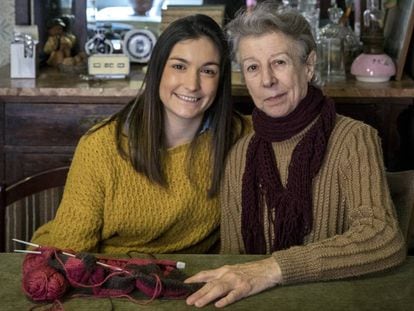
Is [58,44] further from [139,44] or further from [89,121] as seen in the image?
[89,121]

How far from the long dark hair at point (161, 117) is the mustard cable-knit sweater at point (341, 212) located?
6cm

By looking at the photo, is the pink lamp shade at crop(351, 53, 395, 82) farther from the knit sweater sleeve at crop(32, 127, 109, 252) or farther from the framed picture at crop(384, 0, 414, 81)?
the knit sweater sleeve at crop(32, 127, 109, 252)

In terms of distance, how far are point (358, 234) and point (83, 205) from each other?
0.66m

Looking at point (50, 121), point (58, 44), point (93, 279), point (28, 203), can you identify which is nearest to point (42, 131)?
point (50, 121)

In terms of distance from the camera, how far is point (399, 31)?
9.57 feet

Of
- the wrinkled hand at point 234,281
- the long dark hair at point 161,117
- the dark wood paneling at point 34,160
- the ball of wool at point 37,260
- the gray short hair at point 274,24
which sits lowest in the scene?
the dark wood paneling at point 34,160

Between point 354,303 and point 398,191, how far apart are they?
0.55 meters

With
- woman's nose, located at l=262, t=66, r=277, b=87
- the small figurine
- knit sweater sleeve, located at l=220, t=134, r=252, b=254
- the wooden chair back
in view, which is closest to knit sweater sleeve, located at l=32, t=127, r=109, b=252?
the wooden chair back

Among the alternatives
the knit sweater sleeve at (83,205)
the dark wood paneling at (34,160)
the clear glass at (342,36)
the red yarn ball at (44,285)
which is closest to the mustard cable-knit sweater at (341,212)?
the knit sweater sleeve at (83,205)

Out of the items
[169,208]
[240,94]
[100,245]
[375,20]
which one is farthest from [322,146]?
[375,20]

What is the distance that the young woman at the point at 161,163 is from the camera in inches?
77.7

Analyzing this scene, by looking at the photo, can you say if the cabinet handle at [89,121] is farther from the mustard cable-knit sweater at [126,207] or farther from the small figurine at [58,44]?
the mustard cable-knit sweater at [126,207]

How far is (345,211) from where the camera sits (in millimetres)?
1924

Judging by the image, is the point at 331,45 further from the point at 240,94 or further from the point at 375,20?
the point at 240,94
